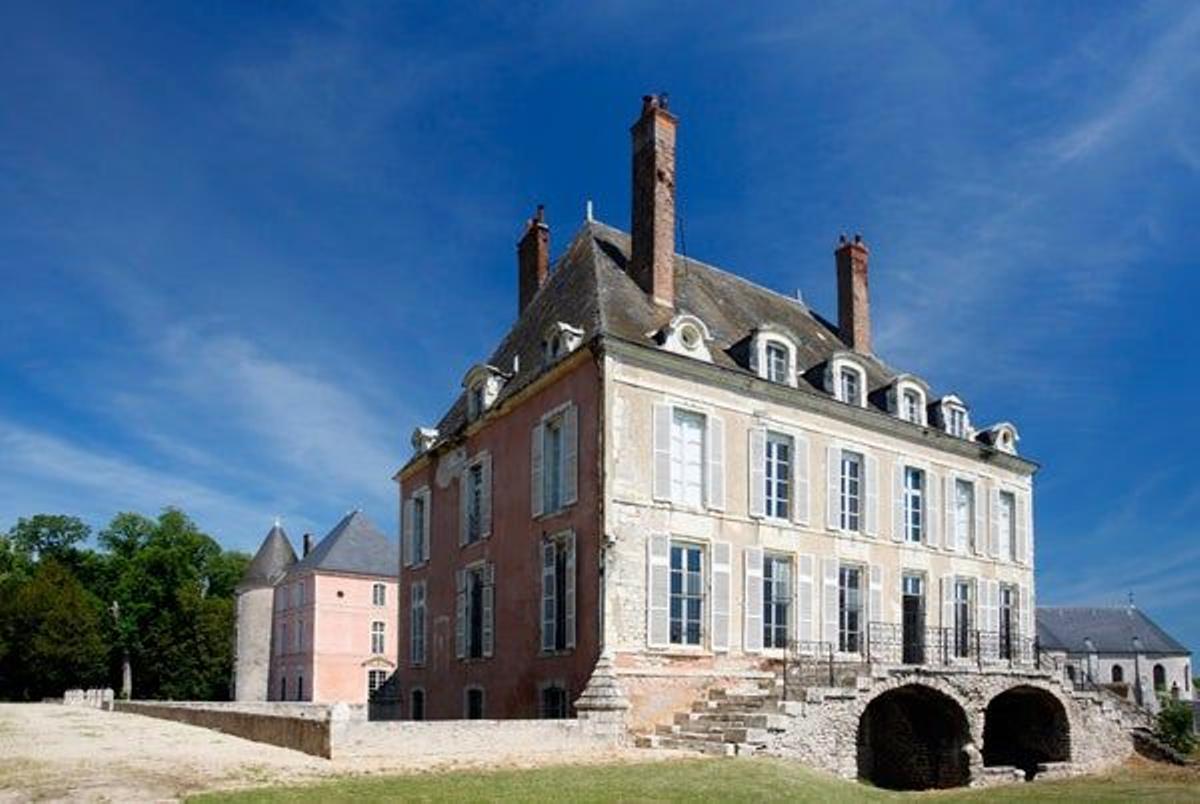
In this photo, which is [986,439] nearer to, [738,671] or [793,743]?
[738,671]

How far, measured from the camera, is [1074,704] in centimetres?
2112

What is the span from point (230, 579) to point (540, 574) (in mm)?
40942

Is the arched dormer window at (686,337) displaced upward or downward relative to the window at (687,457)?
upward

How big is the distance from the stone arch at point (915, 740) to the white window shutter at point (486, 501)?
733cm

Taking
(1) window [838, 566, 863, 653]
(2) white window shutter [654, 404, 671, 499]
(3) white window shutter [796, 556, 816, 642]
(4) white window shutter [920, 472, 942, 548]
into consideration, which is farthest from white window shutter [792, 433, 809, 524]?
(4) white window shutter [920, 472, 942, 548]

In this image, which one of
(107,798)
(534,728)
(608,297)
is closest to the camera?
(107,798)

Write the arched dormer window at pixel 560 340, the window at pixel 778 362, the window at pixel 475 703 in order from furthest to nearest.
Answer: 1. the window at pixel 475 703
2. the window at pixel 778 362
3. the arched dormer window at pixel 560 340

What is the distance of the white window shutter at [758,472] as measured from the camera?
19000 millimetres

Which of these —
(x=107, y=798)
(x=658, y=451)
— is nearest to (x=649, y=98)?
(x=658, y=451)

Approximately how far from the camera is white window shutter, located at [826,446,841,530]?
20359mm

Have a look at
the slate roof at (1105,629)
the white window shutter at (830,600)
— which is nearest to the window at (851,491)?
the white window shutter at (830,600)

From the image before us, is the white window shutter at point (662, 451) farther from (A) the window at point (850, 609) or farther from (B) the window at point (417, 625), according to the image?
(B) the window at point (417, 625)

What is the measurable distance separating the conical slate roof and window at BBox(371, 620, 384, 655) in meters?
4.85

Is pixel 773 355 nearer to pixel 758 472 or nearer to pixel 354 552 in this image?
pixel 758 472
